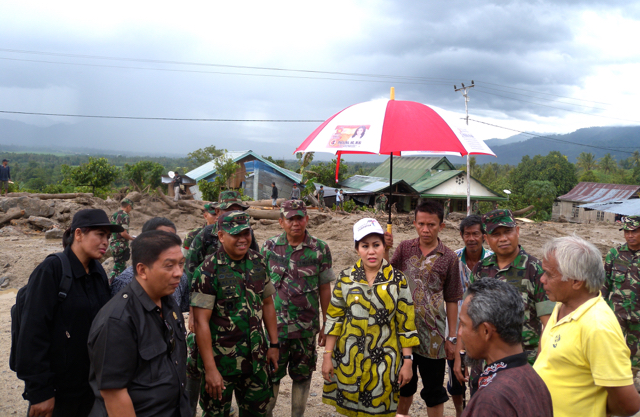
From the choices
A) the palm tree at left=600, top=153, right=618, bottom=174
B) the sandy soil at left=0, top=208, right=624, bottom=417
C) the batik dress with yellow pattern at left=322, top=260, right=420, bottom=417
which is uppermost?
the palm tree at left=600, top=153, right=618, bottom=174

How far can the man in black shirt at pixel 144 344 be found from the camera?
1938mm

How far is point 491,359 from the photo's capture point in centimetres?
174

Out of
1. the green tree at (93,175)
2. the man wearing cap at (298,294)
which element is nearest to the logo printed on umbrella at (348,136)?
the man wearing cap at (298,294)

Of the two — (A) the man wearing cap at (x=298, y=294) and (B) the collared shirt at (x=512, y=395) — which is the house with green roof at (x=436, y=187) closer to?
(A) the man wearing cap at (x=298, y=294)

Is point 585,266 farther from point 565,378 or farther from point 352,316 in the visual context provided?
point 352,316

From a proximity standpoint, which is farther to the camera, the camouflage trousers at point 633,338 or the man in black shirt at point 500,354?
the camouflage trousers at point 633,338

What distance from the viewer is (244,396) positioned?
10.1ft

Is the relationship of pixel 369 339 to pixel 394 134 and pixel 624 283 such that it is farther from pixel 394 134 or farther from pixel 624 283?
pixel 624 283

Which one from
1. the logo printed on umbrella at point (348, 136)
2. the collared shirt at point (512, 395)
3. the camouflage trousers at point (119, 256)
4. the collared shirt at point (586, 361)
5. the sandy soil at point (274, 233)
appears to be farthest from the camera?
the camouflage trousers at point (119, 256)

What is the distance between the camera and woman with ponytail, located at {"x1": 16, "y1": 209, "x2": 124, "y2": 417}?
2357 millimetres

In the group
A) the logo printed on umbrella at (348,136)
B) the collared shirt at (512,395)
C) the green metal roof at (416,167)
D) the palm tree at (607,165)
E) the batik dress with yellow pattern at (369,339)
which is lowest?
the batik dress with yellow pattern at (369,339)

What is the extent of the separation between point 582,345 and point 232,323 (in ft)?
7.20

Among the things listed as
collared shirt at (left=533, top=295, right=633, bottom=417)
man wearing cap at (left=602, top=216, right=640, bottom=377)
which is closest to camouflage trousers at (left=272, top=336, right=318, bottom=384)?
collared shirt at (left=533, top=295, right=633, bottom=417)

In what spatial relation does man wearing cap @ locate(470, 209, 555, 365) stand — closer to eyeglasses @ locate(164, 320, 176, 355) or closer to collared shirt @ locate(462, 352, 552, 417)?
collared shirt @ locate(462, 352, 552, 417)
